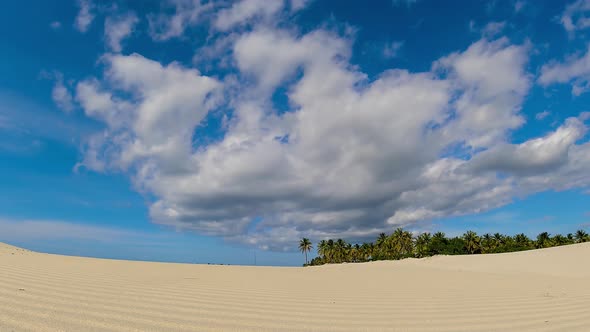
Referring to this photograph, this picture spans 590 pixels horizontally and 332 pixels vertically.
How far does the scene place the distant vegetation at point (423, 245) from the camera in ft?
178

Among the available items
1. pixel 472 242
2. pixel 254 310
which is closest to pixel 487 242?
pixel 472 242

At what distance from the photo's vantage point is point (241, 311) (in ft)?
14.8

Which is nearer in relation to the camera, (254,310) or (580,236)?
(254,310)

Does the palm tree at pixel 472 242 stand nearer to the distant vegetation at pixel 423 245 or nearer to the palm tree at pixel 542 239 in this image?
the distant vegetation at pixel 423 245

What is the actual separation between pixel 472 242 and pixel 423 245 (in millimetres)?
8477

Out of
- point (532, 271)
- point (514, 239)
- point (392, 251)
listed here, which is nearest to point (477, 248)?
point (514, 239)

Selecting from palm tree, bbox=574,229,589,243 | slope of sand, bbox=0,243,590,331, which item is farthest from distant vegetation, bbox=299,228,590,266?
slope of sand, bbox=0,243,590,331

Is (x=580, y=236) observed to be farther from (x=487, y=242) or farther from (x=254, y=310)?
(x=254, y=310)

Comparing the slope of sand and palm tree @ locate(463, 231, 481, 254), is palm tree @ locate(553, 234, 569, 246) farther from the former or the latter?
the slope of sand

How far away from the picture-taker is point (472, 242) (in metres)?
61.8

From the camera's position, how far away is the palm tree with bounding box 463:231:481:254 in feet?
200

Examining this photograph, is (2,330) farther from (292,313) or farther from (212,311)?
(292,313)

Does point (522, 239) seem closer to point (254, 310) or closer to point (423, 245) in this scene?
point (423, 245)

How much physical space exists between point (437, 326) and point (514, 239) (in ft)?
242
